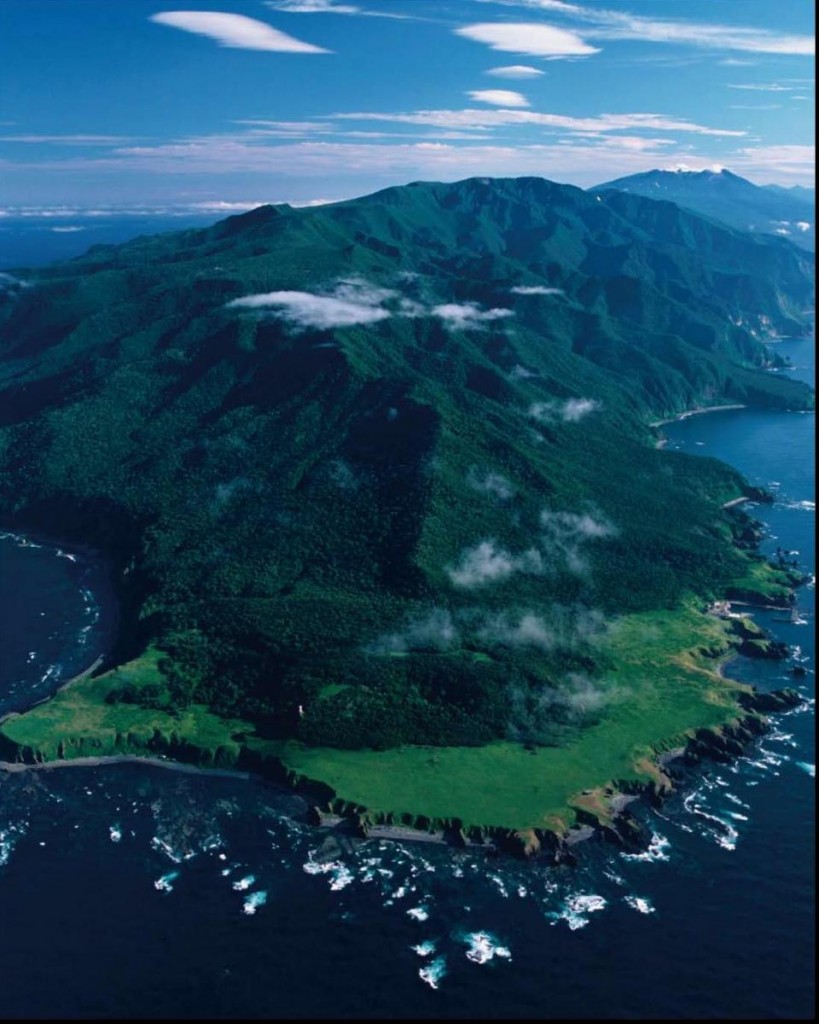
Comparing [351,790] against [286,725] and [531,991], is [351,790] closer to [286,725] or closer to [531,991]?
[286,725]

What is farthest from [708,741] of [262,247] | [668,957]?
A: [262,247]

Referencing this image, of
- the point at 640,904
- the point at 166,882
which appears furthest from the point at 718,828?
the point at 166,882

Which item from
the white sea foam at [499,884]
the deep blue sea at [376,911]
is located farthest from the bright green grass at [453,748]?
the white sea foam at [499,884]

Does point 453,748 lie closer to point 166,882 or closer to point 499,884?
point 499,884

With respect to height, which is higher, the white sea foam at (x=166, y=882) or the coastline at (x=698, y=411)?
the coastline at (x=698, y=411)

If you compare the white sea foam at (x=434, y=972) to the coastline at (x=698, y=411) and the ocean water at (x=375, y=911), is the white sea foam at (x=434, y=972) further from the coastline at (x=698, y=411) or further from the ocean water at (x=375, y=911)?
the coastline at (x=698, y=411)

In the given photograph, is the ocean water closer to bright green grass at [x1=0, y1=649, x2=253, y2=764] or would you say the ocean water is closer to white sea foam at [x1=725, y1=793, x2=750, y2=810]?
white sea foam at [x1=725, y1=793, x2=750, y2=810]
